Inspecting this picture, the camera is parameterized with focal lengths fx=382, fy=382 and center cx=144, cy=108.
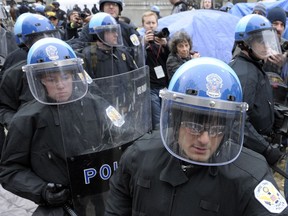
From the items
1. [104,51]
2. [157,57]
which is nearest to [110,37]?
[104,51]

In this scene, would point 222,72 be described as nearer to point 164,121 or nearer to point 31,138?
point 164,121

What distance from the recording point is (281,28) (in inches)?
190

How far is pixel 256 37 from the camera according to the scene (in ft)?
10.3

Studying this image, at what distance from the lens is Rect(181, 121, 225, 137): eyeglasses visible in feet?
4.66

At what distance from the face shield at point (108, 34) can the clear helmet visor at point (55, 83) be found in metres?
2.06

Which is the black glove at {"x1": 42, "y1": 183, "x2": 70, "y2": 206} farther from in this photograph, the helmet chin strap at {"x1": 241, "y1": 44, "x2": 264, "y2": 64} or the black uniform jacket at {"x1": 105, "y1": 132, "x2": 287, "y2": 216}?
the helmet chin strap at {"x1": 241, "y1": 44, "x2": 264, "y2": 64}

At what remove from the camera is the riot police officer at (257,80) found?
113 inches

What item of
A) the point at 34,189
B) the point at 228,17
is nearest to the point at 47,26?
the point at 34,189

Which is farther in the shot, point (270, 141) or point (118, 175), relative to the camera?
point (270, 141)

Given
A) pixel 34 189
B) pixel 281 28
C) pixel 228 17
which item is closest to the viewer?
pixel 34 189

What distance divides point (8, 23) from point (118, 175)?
688 cm

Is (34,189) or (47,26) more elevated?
(47,26)

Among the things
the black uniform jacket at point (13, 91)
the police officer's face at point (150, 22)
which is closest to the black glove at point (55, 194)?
the black uniform jacket at point (13, 91)

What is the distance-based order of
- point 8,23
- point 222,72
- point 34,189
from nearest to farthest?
point 222,72
point 34,189
point 8,23
